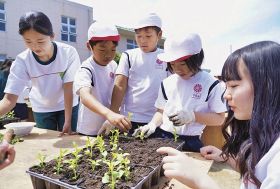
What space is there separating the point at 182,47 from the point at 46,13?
43.3 ft

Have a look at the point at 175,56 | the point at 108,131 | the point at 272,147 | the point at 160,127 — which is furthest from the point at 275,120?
the point at 108,131

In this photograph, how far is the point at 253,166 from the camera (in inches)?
34.8

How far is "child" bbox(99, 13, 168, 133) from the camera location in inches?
82.6

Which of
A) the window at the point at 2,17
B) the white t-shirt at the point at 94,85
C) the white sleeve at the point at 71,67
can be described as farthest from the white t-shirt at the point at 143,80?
the window at the point at 2,17

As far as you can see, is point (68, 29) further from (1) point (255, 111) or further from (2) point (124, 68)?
(1) point (255, 111)

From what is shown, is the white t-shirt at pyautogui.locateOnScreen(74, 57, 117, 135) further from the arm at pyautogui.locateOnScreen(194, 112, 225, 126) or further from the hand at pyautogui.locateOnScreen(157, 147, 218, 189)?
the hand at pyautogui.locateOnScreen(157, 147, 218, 189)

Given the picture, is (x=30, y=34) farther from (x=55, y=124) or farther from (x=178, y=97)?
(x=178, y=97)

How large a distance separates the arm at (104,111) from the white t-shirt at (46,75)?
450 millimetres

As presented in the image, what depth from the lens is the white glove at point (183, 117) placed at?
5.40 ft

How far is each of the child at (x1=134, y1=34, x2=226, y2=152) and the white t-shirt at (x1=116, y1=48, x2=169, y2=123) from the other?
0.18 metres

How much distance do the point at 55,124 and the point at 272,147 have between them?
7.30 feet

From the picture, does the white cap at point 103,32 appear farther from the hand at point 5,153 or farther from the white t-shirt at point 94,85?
the hand at point 5,153

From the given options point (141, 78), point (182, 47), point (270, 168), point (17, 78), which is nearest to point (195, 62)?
point (182, 47)

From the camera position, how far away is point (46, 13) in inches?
521
